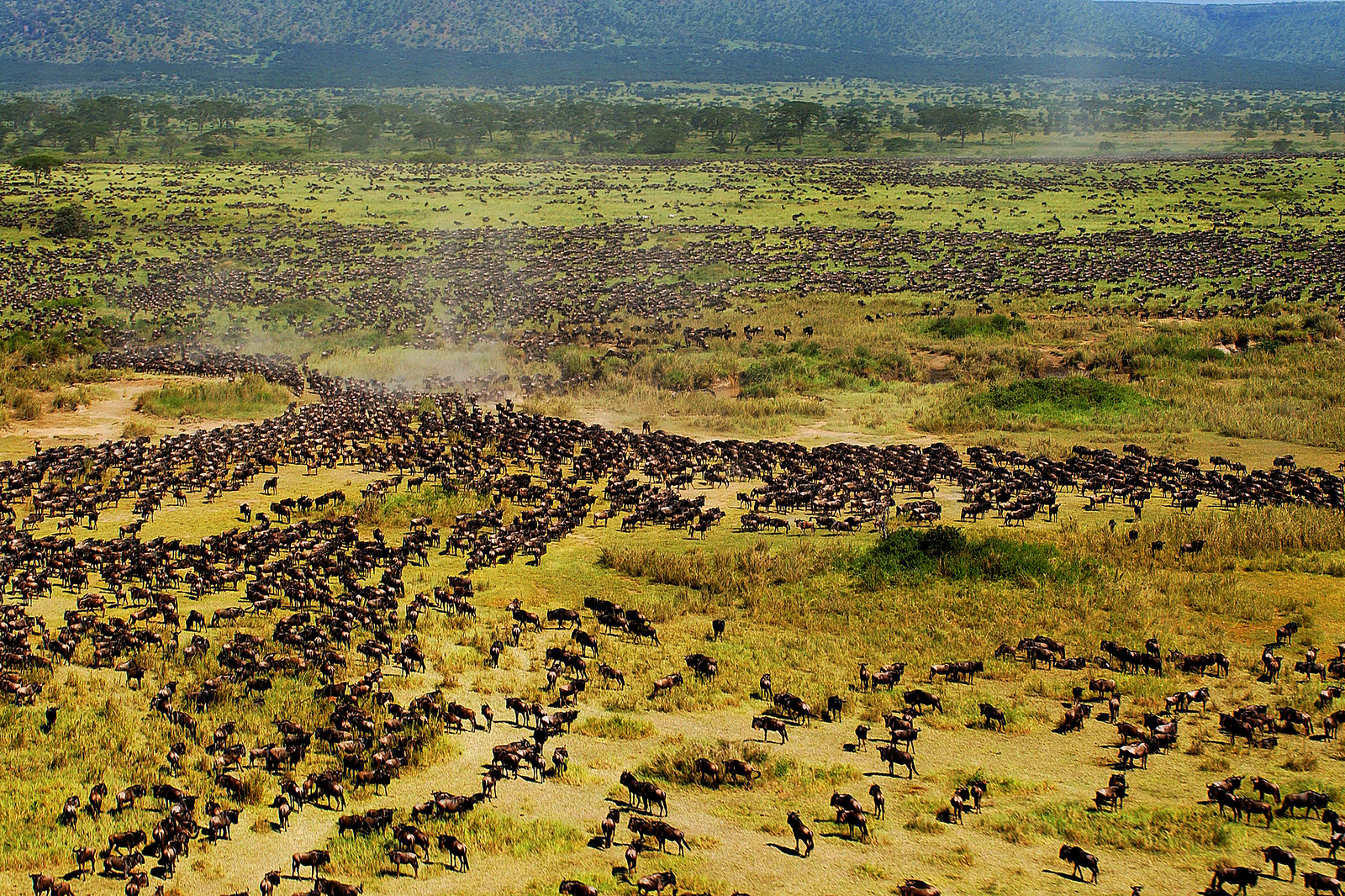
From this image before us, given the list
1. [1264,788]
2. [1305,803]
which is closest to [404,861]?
[1264,788]

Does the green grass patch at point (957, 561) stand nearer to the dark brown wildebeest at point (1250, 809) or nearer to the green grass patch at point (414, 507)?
the dark brown wildebeest at point (1250, 809)

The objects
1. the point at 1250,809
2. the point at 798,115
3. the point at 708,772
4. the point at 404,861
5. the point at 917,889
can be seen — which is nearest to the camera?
the point at 917,889

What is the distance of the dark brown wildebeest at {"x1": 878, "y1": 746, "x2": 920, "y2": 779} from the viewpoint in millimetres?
15336

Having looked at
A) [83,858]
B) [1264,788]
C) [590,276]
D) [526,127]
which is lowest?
[83,858]

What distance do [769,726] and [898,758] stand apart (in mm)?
1909

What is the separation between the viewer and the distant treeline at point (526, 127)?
138375 mm

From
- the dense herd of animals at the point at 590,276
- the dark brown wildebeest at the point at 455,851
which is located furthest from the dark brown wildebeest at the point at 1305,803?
the dense herd of animals at the point at 590,276

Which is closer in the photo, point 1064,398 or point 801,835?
point 801,835

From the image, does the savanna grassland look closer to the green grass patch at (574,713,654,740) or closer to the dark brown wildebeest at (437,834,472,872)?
the green grass patch at (574,713,654,740)

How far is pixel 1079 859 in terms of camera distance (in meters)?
12.6

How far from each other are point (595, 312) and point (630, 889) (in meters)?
47.8

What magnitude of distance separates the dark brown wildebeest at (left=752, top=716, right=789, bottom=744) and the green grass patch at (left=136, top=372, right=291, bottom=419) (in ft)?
93.6

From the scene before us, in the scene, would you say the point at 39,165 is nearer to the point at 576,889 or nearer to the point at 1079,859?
the point at 576,889

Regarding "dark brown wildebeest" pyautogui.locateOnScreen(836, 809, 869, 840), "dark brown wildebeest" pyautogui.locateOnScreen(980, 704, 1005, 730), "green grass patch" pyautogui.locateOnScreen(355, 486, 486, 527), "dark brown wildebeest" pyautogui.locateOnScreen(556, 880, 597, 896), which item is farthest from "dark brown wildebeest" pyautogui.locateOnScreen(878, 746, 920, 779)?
"green grass patch" pyautogui.locateOnScreen(355, 486, 486, 527)
